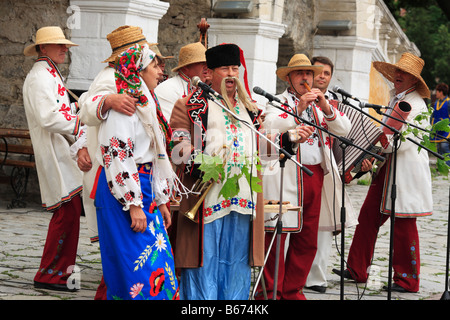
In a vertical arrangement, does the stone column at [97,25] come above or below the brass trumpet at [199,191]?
above

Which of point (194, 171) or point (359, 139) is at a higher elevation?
point (359, 139)

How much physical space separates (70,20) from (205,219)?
14.1 feet

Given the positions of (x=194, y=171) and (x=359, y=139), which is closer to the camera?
(x=194, y=171)

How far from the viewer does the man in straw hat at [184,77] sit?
6.37 meters

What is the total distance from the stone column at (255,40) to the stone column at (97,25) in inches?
Result: 86.8

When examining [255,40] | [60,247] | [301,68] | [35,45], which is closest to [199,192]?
[60,247]

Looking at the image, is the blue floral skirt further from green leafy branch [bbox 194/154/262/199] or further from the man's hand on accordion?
the man's hand on accordion

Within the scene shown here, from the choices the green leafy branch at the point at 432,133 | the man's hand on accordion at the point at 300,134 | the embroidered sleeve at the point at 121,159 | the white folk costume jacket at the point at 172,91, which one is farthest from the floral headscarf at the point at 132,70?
the green leafy branch at the point at 432,133

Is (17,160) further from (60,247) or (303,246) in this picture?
(303,246)

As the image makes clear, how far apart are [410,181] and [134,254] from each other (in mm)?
3342

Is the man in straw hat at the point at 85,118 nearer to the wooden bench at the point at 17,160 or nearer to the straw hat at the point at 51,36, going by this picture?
the straw hat at the point at 51,36

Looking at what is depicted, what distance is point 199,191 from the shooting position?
499cm

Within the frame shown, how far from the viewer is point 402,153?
694cm

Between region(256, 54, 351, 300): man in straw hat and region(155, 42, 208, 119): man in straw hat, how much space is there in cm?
71
